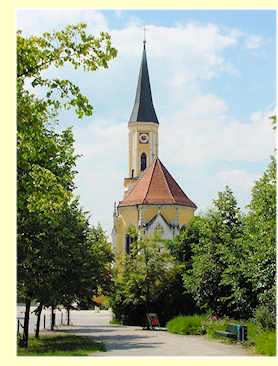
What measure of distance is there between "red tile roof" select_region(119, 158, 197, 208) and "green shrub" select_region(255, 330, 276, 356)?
128 feet

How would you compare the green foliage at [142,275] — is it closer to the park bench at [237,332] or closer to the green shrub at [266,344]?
the park bench at [237,332]

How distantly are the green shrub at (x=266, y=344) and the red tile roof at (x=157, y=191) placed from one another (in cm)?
3901

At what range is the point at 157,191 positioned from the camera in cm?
5334

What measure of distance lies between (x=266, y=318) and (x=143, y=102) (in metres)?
56.5

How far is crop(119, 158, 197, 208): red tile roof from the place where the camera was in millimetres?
52625

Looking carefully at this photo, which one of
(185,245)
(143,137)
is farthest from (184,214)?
(185,245)

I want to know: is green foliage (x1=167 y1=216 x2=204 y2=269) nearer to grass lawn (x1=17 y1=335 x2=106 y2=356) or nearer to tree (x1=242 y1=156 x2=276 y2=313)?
tree (x1=242 y1=156 x2=276 y2=313)

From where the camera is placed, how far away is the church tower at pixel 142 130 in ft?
226

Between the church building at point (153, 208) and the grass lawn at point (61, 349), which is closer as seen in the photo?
the grass lawn at point (61, 349)

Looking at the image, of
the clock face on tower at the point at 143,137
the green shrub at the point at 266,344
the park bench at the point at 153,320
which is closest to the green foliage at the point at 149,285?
the park bench at the point at 153,320

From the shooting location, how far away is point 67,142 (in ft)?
58.0

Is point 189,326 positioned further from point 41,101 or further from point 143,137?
point 143,137
